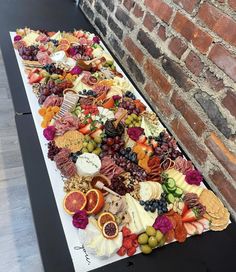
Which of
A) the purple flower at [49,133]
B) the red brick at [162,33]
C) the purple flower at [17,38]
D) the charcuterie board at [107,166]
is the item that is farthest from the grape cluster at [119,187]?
the purple flower at [17,38]

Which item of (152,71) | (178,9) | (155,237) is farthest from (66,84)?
(155,237)

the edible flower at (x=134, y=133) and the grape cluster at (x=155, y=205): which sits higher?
the edible flower at (x=134, y=133)

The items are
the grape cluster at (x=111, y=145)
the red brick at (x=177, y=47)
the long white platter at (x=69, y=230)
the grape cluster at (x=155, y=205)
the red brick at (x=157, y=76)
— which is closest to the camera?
the long white platter at (x=69, y=230)

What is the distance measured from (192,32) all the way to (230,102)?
0.28 meters

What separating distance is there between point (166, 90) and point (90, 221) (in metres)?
0.60

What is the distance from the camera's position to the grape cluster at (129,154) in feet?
3.04

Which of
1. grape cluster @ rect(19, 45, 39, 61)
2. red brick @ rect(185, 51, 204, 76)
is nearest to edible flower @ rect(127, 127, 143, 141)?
red brick @ rect(185, 51, 204, 76)

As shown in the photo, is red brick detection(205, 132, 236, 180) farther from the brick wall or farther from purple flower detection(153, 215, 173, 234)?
purple flower detection(153, 215, 173, 234)

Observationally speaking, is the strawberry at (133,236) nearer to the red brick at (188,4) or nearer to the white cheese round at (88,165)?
the white cheese round at (88,165)

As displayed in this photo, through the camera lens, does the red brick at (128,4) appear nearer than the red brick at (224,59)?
No

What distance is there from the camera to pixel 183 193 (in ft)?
2.91

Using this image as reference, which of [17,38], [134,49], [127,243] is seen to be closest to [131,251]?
[127,243]

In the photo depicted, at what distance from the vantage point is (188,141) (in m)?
1.04

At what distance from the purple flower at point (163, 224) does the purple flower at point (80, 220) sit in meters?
0.18
